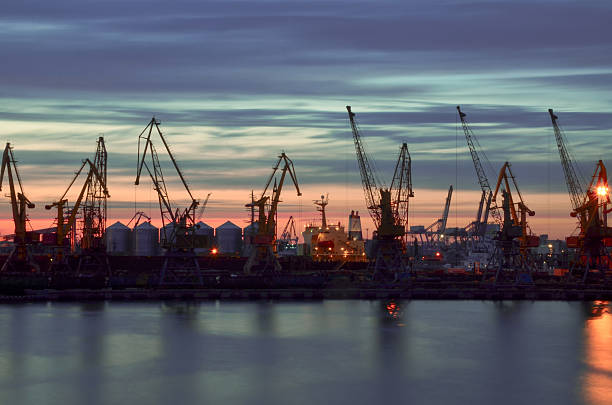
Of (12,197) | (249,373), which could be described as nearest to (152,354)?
(249,373)

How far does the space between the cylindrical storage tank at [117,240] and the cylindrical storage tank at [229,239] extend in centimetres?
1828

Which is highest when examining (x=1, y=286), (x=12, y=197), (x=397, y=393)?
(x=12, y=197)

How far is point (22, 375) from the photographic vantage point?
49344mm

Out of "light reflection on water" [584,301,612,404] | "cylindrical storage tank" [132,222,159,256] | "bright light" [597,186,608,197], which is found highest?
"bright light" [597,186,608,197]

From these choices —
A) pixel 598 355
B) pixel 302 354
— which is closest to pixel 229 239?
pixel 302 354

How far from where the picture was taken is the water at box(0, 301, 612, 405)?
147 ft

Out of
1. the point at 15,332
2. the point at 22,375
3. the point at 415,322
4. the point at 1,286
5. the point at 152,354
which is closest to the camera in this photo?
the point at 22,375

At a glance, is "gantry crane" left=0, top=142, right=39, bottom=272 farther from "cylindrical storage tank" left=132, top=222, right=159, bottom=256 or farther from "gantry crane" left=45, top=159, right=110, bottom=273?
"cylindrical storage tank" left=132, top=222, right=159, bottom=256

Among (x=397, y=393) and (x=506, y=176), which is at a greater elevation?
(x=506, y=176)

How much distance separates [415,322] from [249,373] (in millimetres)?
29668

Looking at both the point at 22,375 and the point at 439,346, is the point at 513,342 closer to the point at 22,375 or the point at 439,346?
the point at 439,346

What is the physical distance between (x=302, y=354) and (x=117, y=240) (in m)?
117

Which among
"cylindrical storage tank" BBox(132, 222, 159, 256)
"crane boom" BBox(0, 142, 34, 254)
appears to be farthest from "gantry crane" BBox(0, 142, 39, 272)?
"cylindrical storage tank" BBox(132, 222, 159, 256)

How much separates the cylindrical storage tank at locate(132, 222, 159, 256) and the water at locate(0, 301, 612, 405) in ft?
254
